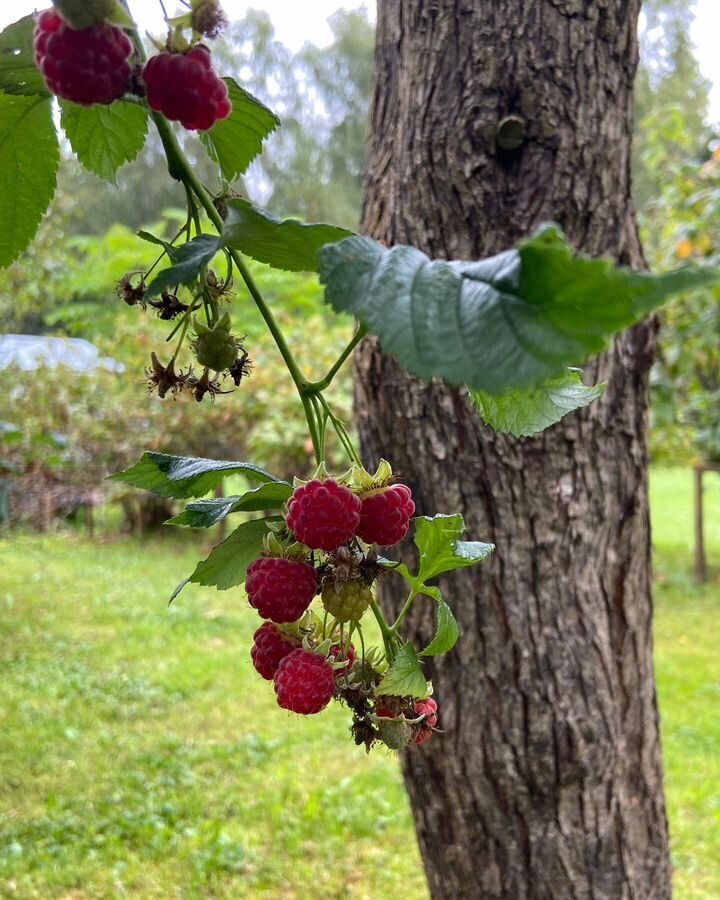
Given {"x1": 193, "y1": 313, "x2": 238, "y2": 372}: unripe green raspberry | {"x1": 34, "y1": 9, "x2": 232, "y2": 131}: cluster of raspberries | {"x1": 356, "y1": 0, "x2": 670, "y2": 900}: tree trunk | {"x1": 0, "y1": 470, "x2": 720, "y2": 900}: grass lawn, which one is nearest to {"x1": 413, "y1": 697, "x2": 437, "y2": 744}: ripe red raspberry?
{"x1": 193, "y1": 313, "x2": 238, "y2": 372}: unripe green raspberry

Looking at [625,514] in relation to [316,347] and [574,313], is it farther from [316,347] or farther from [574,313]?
[316,347]

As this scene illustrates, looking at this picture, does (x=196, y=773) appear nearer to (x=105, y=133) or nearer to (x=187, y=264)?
(x=105, y=133)

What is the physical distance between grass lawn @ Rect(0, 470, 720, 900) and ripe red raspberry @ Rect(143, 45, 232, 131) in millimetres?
2163

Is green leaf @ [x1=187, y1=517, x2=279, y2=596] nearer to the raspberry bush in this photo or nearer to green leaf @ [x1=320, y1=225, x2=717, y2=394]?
the raspberry bush

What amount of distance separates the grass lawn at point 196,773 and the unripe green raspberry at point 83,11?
7.19ft

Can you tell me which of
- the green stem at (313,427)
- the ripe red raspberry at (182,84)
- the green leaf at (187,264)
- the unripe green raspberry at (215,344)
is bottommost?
the green stem at (313,427)

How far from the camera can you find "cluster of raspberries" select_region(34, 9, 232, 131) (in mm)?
311

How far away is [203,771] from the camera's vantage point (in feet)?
8.92

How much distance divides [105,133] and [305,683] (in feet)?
1.25

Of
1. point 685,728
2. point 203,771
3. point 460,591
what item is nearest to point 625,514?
point 460,591

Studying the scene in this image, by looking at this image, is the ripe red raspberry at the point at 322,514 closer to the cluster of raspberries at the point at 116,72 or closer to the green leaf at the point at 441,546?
the green leaf at the point at 441,546

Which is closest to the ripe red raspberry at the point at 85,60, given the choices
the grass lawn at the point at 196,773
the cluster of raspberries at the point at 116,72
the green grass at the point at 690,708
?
the cluster of raspberries at the point at 116,72

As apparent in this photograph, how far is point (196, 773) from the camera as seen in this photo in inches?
106

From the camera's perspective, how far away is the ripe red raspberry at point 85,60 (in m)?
0.31
